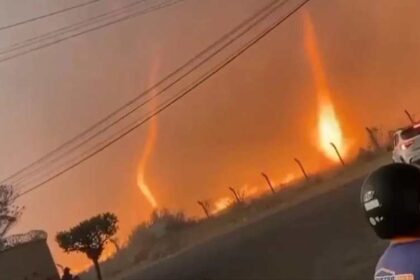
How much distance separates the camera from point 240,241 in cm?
318

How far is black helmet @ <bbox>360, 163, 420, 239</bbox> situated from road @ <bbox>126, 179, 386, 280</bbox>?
1.82 metres

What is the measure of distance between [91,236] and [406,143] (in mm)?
1369

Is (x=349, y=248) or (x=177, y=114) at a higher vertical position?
(x=177, y=114)

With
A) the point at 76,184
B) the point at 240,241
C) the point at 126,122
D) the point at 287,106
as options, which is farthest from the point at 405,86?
the point at 76,184

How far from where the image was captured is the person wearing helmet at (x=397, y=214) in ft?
4.03

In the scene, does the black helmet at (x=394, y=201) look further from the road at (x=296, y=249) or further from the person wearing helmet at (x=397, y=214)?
the road at (x=296, y=249)

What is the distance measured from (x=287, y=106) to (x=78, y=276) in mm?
1132

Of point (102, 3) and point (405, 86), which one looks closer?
point (405, 86)

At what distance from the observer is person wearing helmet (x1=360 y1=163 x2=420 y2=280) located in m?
1.23

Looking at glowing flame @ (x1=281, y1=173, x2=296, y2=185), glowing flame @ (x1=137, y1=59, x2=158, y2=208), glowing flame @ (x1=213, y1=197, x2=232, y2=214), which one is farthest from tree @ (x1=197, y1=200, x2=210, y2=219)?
glowing flame @ (x1=281, y1=173, x2=296, y2=185)

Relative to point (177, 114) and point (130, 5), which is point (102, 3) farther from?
point (177, 114)

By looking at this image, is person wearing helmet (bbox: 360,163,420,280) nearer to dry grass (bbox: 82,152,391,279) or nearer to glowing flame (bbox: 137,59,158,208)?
dry grass (bbox: 82,152,391,279)

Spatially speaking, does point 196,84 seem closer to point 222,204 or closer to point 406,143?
point 222,204

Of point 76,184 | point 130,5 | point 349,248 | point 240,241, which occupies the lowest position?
point 349,248
